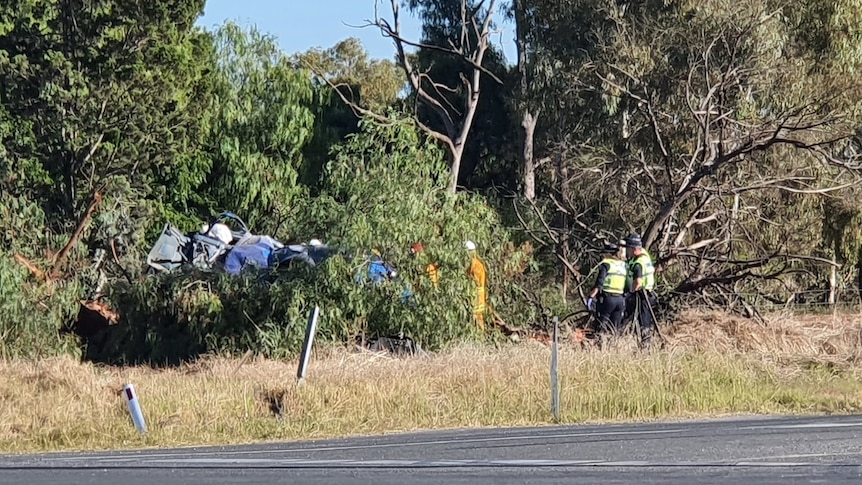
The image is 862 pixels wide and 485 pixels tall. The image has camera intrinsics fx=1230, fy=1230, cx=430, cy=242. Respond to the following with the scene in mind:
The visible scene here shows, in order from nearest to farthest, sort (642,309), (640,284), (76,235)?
(640,284)
(642,309)
(76,235)

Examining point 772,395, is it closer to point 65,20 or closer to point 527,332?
point 527,332

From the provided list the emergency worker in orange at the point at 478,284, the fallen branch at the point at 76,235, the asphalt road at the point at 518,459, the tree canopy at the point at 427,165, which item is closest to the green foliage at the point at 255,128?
the tree canopy at the point at 427,165

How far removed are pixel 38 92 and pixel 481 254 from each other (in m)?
14.4

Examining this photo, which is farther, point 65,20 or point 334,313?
point 65,20

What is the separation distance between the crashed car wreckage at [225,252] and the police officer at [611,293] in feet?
15.0

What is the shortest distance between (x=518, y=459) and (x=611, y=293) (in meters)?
8.47

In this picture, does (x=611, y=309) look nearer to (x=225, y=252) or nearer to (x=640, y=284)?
(x=640, y=284)

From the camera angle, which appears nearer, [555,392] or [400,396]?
[555,392]

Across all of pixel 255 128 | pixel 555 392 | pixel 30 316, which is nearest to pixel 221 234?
pixel 30 316

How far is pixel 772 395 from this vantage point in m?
14.2

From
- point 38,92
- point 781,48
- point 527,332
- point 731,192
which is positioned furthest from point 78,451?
point 38,92

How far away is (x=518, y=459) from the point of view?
9.65 meters

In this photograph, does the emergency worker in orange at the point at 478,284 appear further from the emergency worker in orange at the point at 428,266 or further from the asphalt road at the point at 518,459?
the asphalt road at the point at 518,459

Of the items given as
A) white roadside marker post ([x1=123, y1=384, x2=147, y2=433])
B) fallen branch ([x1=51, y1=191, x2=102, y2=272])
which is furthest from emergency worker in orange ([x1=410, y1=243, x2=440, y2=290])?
fallen branch ([x1=51, y1=191, x2=102, y2=272])
